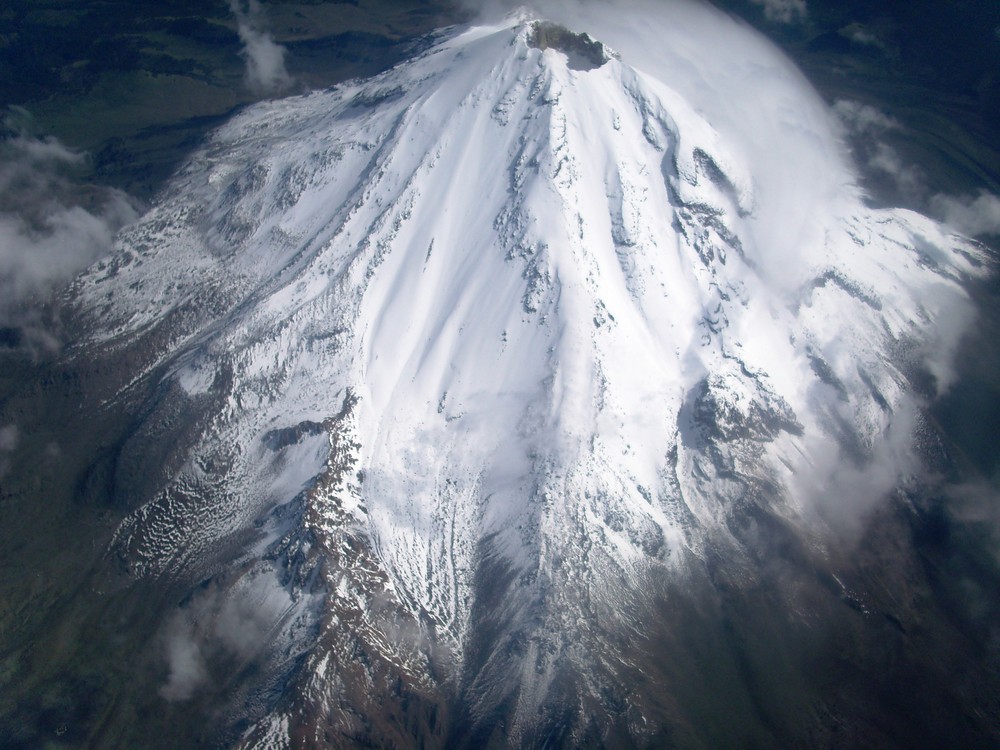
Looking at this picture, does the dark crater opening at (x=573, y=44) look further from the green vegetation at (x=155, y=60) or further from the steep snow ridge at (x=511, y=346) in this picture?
the green vegetation at (x=155, y=60)

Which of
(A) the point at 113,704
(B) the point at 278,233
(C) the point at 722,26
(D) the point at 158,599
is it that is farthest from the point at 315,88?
(A) the point at 113,704

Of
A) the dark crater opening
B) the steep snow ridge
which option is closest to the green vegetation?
the dark crater opening

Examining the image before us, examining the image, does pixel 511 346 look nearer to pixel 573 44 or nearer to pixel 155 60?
pixel 573 44

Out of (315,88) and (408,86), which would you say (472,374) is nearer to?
(408,86)

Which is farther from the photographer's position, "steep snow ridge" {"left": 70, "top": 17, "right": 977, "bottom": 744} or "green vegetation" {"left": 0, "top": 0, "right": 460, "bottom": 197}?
"green vegetation" {"left": 0, "top": 0, "right": 460, "bottom": 197}

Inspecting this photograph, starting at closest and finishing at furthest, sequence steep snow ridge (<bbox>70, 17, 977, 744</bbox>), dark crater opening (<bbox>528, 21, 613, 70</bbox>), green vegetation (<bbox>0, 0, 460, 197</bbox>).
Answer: steep snow ridge (<bbox>70, 17, 977, 744</bbox>), dark crater opening (<bbox>528, 21, 613, 70</bbox>), green vegetation (<bbox>0, 0, 460, 197</bbox>)

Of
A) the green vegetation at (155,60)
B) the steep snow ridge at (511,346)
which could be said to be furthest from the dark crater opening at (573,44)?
the green vegetation at (155,60)

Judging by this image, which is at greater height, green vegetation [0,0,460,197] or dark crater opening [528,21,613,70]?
dark crater opening [528,21,613,70]

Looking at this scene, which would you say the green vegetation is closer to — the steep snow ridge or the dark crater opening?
the dark crater opening
